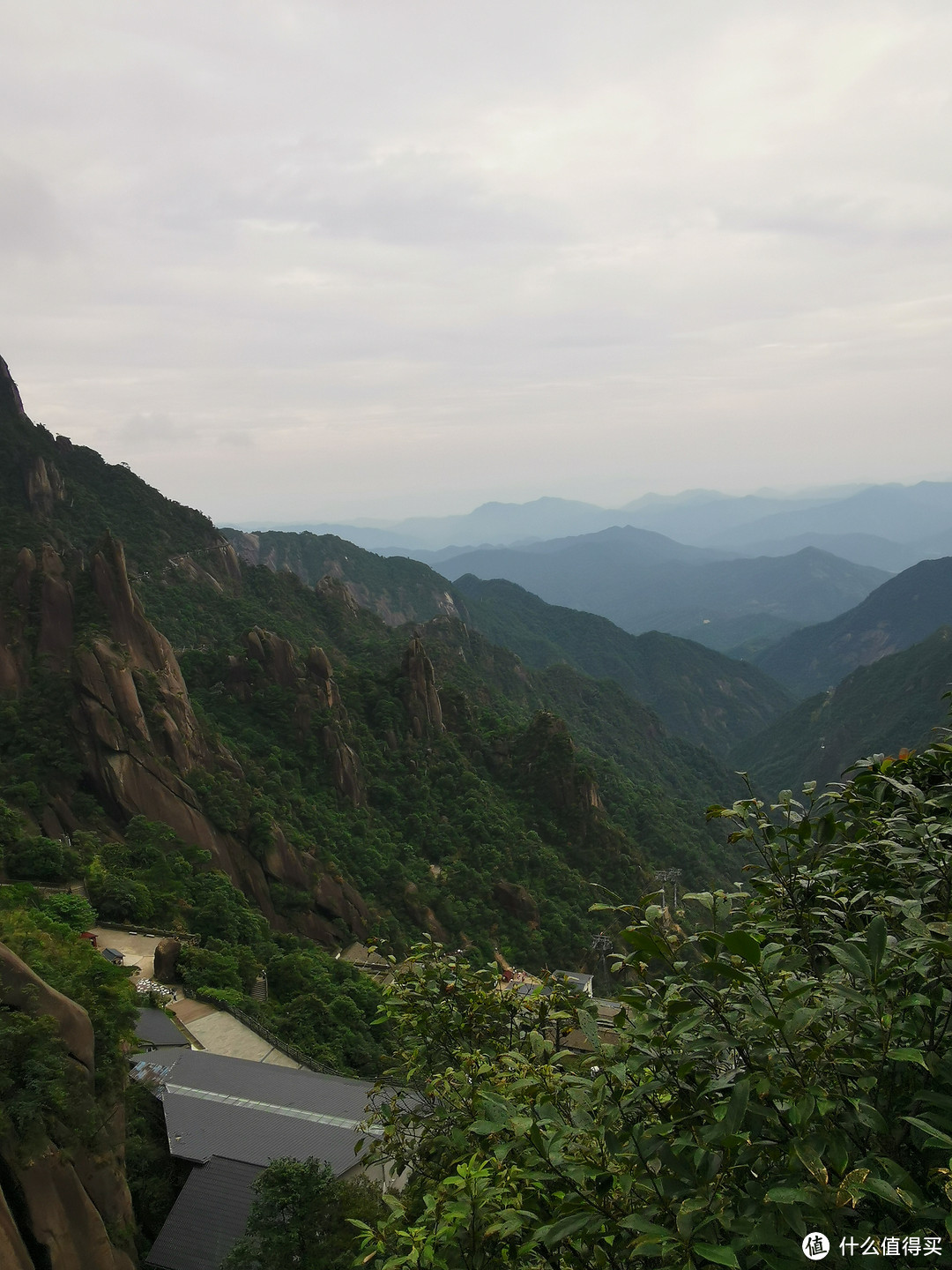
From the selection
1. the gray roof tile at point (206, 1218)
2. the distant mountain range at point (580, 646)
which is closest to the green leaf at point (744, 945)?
the gray roof tile at point (206, 1218)

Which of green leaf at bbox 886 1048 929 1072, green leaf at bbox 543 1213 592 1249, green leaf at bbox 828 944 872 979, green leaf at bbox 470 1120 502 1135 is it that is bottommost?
green leaf at bbox 543 1213 592 1249

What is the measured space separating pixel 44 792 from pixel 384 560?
14297cm

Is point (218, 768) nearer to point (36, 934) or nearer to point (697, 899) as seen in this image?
point (36, 934)

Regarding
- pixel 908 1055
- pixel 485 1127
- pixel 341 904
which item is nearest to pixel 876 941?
pixel 908 1055

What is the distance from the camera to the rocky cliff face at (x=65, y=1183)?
11.7 meters

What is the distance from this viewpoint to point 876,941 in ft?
10.5

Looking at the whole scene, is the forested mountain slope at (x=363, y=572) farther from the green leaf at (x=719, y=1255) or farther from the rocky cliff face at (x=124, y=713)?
the green leaf at (x=719, y=1255)

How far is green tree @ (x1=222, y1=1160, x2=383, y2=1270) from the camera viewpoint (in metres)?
13.3

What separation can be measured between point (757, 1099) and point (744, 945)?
32.2 inches

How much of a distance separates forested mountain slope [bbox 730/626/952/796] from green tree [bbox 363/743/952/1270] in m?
109

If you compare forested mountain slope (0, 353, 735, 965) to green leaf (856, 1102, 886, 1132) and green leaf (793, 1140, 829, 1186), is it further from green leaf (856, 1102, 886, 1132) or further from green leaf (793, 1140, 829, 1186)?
green leaf (856, 1102, 886, 1132)

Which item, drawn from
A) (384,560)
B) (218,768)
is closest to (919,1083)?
(218,768)

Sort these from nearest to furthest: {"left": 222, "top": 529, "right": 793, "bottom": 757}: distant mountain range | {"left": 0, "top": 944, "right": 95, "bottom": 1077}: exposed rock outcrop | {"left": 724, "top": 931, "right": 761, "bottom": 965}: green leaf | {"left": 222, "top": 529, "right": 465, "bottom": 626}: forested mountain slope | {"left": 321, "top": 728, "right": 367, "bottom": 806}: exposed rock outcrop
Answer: {"left": 724, "top": 931, "right": 761, "bottom": 965}: green leaf, {"left": 0, "top": 944, "right": 95, "bottom": 1077}: exposed rock outcrop, {"left": 321, "top": 728, "right": 367, "bottom": 806}: exposed rock outcrop, {"left": 222, "top": 529, "right": 465, "bottom": 626}: forested mountain slope, {"left": 222, "top": 529, "right": 793, "bottom": 757}: distant mountain range

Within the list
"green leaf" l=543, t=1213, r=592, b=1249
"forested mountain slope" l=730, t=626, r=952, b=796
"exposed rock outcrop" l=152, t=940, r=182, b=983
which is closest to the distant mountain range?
"forested mountain slope" l=730, t=626, r=952, b=796
